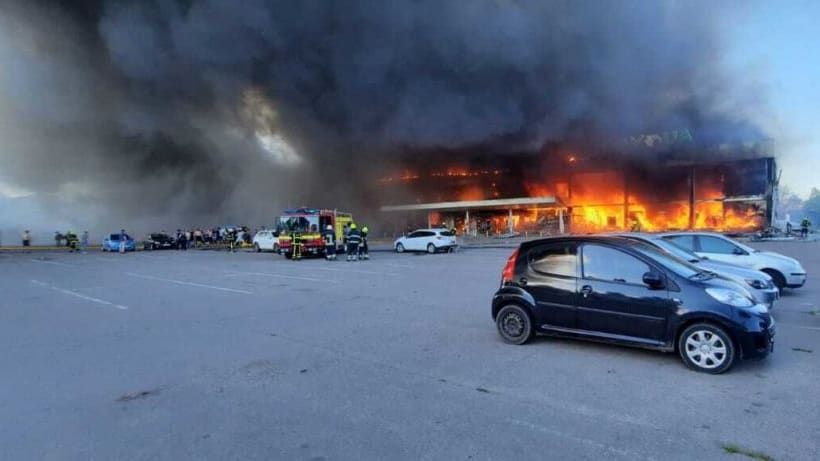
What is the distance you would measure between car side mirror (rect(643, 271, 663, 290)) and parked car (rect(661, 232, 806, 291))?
452 centimetres

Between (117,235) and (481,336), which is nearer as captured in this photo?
(481,336)

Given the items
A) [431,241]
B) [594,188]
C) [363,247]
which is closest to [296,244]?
[363,247]

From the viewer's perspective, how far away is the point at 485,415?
3348 millimetres

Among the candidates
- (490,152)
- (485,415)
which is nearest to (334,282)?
(485,415)

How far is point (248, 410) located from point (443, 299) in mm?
5368

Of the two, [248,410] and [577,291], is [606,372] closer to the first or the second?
[577,291]

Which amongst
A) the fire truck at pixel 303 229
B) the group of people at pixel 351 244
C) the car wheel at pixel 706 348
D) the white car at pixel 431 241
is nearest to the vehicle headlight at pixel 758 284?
the car wheel at pixel 706 348

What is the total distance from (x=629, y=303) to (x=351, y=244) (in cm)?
1347

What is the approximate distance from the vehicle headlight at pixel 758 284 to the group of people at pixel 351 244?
12.7 m

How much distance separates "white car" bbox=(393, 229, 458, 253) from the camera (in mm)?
23250

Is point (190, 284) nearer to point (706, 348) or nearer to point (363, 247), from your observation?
point (363, 247)

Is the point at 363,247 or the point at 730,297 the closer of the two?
the point at 730,297

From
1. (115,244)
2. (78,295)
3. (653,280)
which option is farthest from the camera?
(115,244)

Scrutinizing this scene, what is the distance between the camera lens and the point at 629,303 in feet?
15.1
